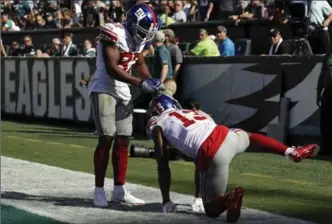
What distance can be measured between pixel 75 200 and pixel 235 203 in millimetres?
2113

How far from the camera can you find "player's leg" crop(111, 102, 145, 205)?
8453 millimetres

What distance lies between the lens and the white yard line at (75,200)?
7.52m

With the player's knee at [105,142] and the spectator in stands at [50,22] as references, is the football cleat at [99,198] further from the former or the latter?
the spectator in stands at [50,22]

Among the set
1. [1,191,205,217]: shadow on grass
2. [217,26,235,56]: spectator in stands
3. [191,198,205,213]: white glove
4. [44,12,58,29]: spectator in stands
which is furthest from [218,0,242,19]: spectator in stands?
[191,198,205,213]: white glove

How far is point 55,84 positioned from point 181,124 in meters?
13.6

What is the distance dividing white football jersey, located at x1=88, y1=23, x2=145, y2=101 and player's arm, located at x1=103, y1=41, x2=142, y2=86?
58 mm

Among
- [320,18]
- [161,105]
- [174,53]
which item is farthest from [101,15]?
[161,105]

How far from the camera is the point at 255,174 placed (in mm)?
10906

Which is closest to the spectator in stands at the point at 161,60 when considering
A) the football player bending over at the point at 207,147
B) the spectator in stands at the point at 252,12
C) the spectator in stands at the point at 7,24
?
the spectator in stands at the point at 252,12

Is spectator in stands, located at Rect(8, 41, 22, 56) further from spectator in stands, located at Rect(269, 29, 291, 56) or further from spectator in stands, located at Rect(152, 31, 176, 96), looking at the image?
spectator in stands, located at Rect(269, 29, 291, 56)

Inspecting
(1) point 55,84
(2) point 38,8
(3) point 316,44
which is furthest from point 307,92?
(2) point 38,8

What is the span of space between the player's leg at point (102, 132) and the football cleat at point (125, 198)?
0.22 m

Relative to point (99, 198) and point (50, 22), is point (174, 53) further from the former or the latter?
point (50, 22)

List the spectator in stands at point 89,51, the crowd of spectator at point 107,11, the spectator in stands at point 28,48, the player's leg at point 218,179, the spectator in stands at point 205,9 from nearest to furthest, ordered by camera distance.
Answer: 1. the player's leg at point 218,179
2. the crowd of spectator at point 107,11
3. the spectator in stands at point 89,51
4. the spectator in stands at point 205,9
5. the spectator in stands at point 28,48
